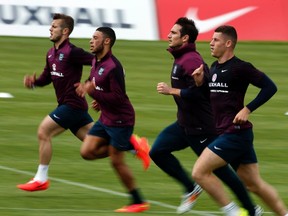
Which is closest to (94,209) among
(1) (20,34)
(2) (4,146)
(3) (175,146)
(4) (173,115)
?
(3) (175,146)

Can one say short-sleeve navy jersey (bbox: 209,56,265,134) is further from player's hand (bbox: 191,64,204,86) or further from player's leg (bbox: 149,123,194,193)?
player's leg (bbox: 149,123,194,193)

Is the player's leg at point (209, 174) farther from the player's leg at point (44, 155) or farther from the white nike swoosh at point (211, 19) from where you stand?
the white nike swoosh at point (211, 19)

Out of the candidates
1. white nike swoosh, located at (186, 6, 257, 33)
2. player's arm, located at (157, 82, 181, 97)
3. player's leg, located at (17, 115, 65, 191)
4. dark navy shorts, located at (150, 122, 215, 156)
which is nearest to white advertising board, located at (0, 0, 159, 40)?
white nike swoosh, located at (186, 6, 257, 33)

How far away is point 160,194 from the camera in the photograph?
45.9ft

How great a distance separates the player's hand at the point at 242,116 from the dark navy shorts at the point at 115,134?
1891mm

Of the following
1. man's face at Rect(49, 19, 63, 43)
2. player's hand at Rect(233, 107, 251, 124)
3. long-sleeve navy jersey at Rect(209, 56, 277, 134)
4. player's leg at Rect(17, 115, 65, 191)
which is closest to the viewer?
player's hand at Rect(233, 107, 251, 124)

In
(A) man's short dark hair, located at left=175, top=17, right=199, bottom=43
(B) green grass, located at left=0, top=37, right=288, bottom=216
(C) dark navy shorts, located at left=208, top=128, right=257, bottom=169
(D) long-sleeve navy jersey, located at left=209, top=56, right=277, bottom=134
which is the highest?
(A) man's short dark hair, located at left=175, top=17, right=199, bottom=43

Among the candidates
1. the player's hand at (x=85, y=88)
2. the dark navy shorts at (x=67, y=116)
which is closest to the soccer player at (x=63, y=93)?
the dark navy shorts at (x=67, y=116)

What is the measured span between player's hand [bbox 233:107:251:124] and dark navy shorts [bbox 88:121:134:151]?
189cm

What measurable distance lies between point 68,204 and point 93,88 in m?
1.47

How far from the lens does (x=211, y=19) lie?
29609mm

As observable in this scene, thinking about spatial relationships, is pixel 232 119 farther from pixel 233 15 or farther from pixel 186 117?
pixel 233 15

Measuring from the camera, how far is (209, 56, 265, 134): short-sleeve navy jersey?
37.6 feet

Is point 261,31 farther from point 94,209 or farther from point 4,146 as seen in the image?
point 94,209
